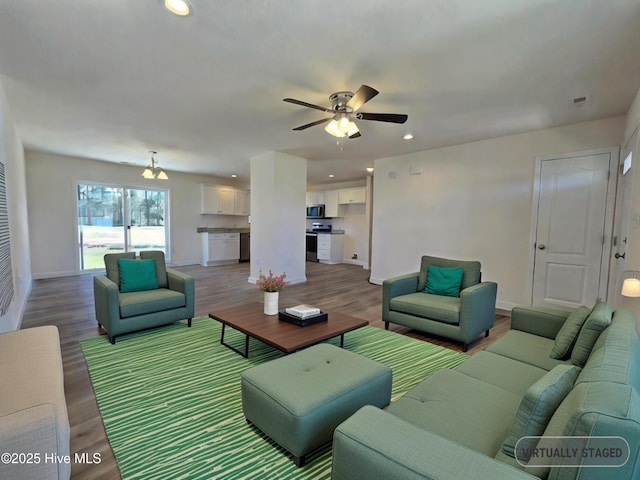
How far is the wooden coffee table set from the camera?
92.4 inches

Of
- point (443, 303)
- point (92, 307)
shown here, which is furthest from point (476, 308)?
point (92, 307)

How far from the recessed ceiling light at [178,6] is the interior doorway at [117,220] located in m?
6.31

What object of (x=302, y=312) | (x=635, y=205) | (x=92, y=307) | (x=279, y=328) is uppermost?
(x=635, y=205)

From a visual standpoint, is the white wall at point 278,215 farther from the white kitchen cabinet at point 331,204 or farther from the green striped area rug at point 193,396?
the white kitchen cabinet at point 331,204

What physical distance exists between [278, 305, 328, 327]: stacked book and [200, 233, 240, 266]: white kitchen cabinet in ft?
19.2

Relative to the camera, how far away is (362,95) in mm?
2428

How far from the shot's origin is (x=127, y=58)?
2350 millimetres

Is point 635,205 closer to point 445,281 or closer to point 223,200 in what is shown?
point 445,281

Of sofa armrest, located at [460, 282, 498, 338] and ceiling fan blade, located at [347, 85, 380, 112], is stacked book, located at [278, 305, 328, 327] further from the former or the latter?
ceiling fan blade, located at [347, 85, 380, 112]

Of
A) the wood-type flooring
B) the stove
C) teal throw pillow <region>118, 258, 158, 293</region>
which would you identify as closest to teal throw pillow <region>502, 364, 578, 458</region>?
the wood-type flooring

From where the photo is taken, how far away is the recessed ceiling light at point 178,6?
171 cm

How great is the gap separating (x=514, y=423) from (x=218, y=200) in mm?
8333

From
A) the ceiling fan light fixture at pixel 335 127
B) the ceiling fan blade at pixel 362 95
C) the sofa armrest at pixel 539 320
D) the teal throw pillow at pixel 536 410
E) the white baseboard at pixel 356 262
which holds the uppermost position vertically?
the ceiling fan blade at pixel 362 95

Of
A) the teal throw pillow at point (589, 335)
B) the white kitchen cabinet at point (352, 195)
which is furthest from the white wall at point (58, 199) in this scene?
the teal throw pillow at point (589, 335)
